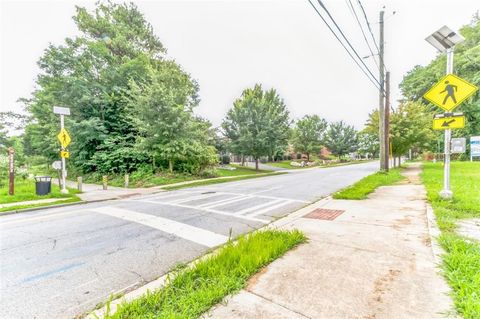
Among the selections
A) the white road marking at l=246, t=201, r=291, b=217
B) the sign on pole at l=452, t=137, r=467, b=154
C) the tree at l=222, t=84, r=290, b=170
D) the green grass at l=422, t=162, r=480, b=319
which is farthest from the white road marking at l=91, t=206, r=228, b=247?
the tree at l=222, t=84, r=290, b=170

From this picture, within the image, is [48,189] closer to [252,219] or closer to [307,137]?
[252,219]

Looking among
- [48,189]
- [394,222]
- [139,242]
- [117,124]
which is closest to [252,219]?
[139,242]

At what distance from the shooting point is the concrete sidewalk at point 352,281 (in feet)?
6.95

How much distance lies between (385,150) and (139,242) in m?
16.4

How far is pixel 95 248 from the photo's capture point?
4098 millimetres

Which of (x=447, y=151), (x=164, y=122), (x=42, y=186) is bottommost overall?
(x=42, y=186)

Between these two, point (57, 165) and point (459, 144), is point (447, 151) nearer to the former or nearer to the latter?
point (459, 144)

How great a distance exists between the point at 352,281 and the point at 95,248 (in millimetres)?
4104

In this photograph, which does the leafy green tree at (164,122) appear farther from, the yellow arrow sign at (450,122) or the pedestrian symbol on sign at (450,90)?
the pedestrian symbol on sign at (450,90)

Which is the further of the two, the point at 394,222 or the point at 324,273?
the point at 394,222

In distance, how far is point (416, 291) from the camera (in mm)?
2377

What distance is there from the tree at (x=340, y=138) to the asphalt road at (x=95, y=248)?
153ft

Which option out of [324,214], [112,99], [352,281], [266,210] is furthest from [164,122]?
[352,281]

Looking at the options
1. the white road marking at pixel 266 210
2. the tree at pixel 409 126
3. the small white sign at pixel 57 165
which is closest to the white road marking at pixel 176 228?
the white road marking at pixel 266 210
